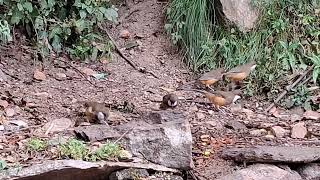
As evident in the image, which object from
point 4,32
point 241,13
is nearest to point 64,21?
point 4,32

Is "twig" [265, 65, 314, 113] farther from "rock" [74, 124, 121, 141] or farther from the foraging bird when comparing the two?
"rock" [74, 124, 121, 141]

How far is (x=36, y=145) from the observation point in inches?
141

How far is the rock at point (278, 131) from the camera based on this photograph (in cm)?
426

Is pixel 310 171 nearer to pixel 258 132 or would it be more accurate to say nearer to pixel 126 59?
pixel 258 132

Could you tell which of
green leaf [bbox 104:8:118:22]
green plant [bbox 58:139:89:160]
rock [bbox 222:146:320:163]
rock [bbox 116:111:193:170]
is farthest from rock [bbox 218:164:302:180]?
green leaf [bbox 104:8:118:22]

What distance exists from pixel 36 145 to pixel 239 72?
2.00 meters

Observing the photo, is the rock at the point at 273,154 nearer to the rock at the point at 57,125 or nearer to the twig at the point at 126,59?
the rock at the point at 57,125

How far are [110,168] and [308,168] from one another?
123cm

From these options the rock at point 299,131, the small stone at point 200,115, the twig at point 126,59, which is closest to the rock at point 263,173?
the rock at point 299,131

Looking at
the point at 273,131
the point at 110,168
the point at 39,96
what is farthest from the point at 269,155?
the point at 39,96

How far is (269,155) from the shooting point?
3697 mm

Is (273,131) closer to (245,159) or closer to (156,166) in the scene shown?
(245,159)

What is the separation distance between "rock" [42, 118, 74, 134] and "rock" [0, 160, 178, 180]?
20.6 inches

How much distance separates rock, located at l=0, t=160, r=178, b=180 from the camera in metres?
3.34
